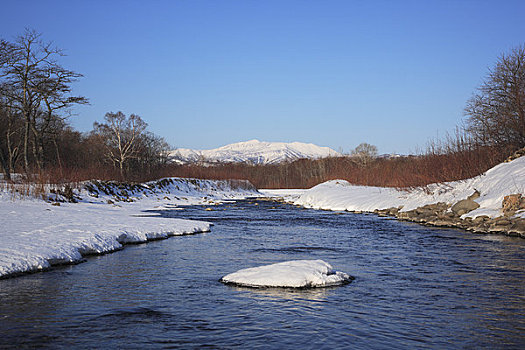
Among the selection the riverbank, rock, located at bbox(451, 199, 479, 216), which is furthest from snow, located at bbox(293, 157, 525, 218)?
rock, located at bbox(451, 199, 479, 216)

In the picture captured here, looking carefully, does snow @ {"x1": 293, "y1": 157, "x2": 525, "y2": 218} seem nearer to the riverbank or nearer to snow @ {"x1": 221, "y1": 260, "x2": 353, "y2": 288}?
the riverbank

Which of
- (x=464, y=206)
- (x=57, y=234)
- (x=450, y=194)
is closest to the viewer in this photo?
(x=57, y=234)

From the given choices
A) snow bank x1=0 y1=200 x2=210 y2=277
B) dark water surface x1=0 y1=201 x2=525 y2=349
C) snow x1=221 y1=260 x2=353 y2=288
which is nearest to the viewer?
dark water surface x1=0 y1=201 x2=525 y2=349

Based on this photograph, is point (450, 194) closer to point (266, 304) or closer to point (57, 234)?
point (266, 304)

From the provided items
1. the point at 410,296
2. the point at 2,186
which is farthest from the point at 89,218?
the point at 410,296

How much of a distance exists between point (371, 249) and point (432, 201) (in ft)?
35.9

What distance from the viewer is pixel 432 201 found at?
21.8 metres

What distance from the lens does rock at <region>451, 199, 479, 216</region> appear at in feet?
60.3

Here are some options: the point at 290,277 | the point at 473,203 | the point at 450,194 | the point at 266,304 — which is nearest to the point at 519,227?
the point at 473,203

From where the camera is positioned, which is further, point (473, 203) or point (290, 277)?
point (473, 203)

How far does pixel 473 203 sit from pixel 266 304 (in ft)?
48.4

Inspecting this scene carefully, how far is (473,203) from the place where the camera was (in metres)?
18.4

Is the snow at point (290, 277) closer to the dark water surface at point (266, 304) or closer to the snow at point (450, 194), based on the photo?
the dark water surface at point (266, 304)

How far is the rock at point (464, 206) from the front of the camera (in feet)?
60.3
